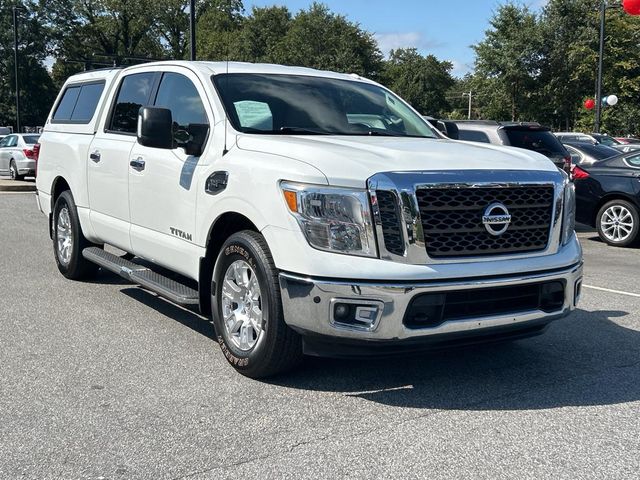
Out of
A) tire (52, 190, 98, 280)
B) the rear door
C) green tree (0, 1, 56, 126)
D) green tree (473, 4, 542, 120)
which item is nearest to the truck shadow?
the rear door

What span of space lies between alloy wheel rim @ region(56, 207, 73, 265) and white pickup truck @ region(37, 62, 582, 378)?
5.64 ft

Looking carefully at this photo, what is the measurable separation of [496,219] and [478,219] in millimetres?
118

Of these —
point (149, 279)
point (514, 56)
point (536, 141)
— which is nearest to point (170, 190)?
point (149, 279)

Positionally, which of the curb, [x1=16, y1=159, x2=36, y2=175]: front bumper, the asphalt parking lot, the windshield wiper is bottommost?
the asphalt parking lot

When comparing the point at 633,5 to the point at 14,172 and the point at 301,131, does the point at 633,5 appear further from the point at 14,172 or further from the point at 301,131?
the point at 14,172

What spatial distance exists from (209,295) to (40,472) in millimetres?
1870

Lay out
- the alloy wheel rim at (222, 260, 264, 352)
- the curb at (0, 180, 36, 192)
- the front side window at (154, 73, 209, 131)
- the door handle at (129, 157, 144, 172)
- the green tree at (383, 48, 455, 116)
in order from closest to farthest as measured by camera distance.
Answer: the alloy wheel rim at (222, 260, 264, 352)
the front side window at (154, 73, 209, 131)
the door handle at (129, 157, 144, 172)
the curb at (0, 180, 36, 192)
the green tree at (383, 48, 455, 116)

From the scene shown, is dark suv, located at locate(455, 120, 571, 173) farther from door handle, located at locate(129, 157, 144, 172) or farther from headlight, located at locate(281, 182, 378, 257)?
headlight, located at locate(281, 182, 378, 257)

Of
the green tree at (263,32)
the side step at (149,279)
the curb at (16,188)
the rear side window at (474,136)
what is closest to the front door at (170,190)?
the side step at (149,279)

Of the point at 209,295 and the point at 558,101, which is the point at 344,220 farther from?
the point at 558,101

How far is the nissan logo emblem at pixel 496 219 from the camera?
4.18 meters

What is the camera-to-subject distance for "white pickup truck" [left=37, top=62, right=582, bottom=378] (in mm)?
3953

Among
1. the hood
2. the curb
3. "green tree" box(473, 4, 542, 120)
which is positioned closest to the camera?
the hood

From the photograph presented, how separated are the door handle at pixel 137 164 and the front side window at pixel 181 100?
0.41m
